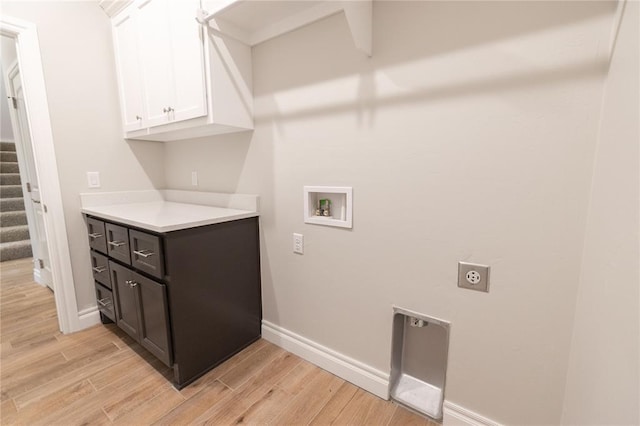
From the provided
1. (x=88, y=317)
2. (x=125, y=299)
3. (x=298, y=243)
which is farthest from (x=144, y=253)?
(x=88, y=317)

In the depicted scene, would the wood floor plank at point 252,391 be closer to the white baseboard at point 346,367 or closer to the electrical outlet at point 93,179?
the white baseboard at point 346,367

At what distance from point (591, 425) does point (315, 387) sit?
3.70ft

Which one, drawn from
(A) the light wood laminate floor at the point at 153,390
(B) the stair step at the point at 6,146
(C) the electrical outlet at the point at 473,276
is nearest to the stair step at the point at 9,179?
(B) the stair step at the point at 6,146

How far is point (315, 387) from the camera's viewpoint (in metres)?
1.49

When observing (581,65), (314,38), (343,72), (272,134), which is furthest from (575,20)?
(272,134)

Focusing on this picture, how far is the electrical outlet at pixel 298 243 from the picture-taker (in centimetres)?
164

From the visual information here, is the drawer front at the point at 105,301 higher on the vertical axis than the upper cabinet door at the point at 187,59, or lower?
lower

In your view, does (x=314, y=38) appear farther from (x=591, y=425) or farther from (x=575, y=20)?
(x=591, y=425)

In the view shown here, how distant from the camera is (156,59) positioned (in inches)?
67.7

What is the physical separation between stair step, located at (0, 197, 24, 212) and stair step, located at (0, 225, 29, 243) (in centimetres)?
36

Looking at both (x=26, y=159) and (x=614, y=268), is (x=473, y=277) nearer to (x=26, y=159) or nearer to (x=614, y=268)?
(x=614, y=268)

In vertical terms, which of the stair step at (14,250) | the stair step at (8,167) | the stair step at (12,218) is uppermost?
the stair step at (8,167)

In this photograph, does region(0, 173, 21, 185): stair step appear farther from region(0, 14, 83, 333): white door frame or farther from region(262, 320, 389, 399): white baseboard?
region(262, 320, 389, 399): white baseboard

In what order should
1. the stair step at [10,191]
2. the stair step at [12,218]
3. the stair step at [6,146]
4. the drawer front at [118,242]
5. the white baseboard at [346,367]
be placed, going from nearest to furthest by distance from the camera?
the white baseboard at [346,367]
the drawer front at [118,242]
the stair step at [12,218]
the stair step at [10,191]
the stair step at [6,146]
